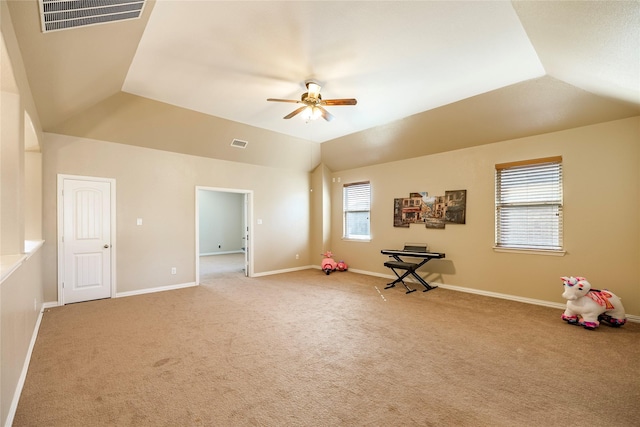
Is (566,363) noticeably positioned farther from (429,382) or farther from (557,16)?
(557,16)

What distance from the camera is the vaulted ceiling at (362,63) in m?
2.25

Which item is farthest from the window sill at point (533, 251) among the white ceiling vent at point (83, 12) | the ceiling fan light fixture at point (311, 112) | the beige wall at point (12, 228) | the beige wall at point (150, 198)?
the beige wall at point (12, 228)

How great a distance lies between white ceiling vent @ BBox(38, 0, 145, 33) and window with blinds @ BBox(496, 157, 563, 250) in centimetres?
509

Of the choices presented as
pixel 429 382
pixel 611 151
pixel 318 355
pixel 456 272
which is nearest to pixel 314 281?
pixel 456 272

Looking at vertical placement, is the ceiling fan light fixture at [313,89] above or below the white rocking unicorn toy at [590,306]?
above

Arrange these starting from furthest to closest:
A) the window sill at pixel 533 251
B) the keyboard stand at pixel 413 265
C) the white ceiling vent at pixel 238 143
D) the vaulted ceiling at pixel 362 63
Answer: the white ceiling vent at pixel 238 143 < the keyboard stand at pixel 413 265 < the window sill at pixel 533 251 < the vaulted ceiling at pixel 362 63

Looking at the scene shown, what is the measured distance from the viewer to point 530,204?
4.30 m

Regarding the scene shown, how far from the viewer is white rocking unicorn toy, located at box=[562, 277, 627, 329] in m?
3.23

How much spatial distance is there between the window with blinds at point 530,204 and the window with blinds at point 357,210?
8.78ft

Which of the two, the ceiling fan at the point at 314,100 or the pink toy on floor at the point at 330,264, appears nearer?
the ceiling fan at the point at 314,100

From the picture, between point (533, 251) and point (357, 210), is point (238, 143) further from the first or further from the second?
point (533, 251)

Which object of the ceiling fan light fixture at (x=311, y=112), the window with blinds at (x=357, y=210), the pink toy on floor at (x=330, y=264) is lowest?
the pink toy on floor at (x=330, y=264)

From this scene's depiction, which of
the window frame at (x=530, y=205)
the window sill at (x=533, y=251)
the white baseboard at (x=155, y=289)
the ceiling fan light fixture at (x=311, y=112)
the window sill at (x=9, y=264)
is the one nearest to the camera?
the window sill at (x=9, y=264)

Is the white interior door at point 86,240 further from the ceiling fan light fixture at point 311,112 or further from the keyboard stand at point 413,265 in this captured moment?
the keyboard stand at point 413,265
